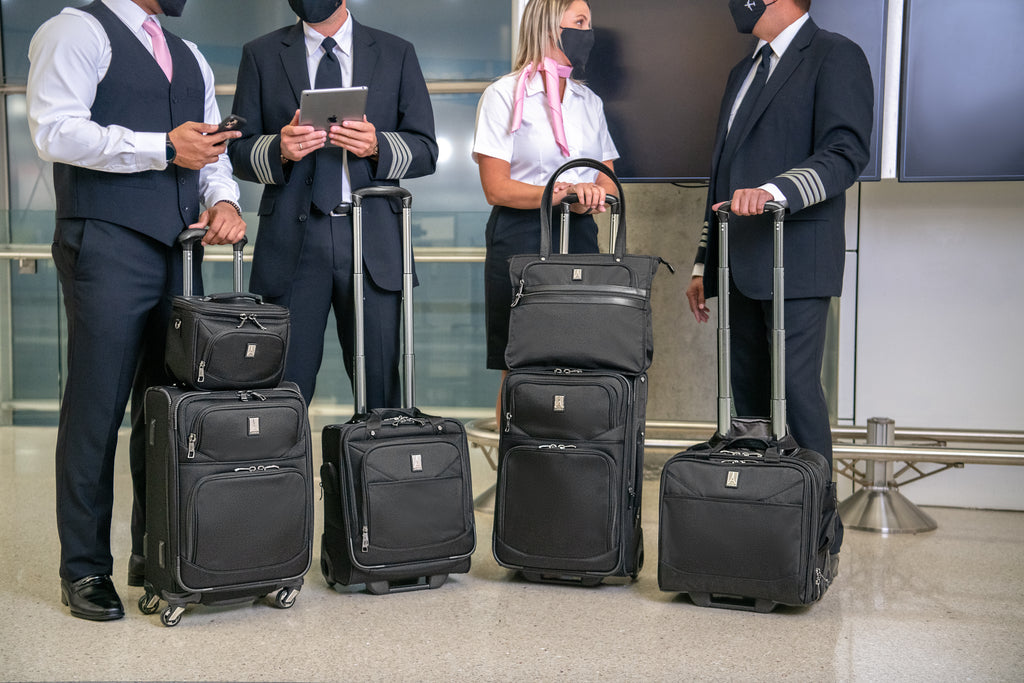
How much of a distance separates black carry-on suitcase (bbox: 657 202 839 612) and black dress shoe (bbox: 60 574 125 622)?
4.26 ft

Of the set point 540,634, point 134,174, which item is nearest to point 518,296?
point 540,634

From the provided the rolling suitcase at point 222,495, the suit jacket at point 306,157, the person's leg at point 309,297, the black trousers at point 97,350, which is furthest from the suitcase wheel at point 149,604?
the suit jacket at point 306,157

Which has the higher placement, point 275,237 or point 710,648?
point 275,237

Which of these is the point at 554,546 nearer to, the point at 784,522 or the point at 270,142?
the point at 784,522

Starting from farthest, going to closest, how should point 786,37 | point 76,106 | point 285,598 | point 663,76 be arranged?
point 663,76 < point 786,37 < point 285,598 < point 76,106

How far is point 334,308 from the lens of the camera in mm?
2639

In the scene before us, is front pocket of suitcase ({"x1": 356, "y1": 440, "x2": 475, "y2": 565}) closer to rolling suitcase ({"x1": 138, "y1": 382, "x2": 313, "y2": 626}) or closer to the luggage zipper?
rolling suitcase ({"x1": 138, "y1": 382, "x2": 313, "y2": 626})

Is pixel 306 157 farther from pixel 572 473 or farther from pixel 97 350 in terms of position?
pixel 572 473

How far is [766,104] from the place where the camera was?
8.89 ft

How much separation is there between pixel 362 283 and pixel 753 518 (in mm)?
1126

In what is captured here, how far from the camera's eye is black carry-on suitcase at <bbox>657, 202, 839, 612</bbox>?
92.2 inches

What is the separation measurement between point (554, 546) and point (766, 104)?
1.31m

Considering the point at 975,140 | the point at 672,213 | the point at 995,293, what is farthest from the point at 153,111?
the point at 995,293

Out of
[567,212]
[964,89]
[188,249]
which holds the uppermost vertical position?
[964,89]
